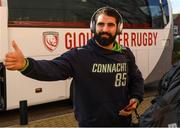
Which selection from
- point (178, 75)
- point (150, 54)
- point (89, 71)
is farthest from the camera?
point (150, 54)

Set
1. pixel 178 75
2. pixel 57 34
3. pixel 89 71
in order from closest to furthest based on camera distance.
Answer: pixel 178 75, pixel 89 71, pixel 57 34

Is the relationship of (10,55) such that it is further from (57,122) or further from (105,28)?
(57,122)

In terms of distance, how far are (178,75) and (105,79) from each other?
2.42 ft

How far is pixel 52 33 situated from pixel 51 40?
5.7 inches

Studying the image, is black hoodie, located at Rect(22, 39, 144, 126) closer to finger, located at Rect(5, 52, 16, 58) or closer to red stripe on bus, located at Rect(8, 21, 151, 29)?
finger, located at Rect(5, 52, 16, 58)

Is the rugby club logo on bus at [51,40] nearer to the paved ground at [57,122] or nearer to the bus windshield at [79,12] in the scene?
the bus windshield at [79,12]

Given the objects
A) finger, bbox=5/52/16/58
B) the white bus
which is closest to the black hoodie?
finger, bbox=5/52/16/58

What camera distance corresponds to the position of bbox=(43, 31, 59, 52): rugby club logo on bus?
922cm

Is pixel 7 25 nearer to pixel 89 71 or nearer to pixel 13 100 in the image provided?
pixel 13 100

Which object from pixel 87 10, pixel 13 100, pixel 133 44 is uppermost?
pixel 87 10

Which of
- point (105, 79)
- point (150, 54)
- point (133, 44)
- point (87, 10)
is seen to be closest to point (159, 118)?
point (105, 79)

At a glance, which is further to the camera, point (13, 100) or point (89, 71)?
point (13, 100)

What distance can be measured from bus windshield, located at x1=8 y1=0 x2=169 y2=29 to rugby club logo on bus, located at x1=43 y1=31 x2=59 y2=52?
24 cm

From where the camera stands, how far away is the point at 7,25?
8461mm
